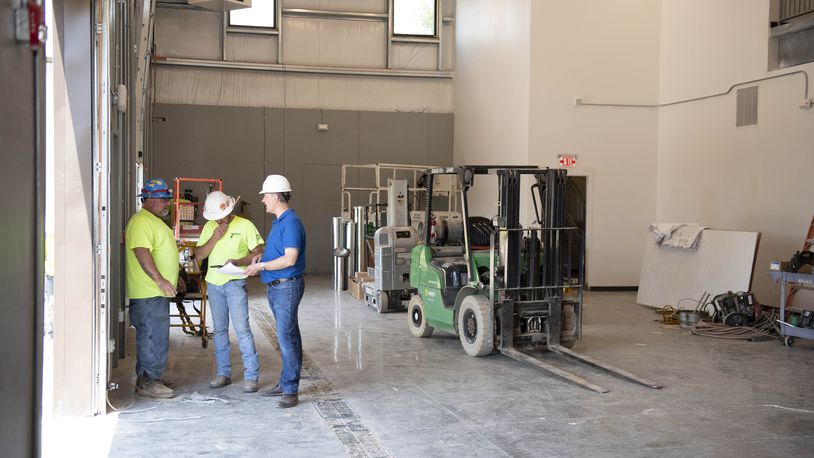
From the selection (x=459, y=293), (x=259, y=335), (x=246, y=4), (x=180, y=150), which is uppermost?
(x=246, y=4)

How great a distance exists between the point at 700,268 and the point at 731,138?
7.96 ft

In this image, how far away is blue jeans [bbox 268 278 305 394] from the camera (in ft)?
20.7

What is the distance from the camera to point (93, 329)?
5.92 metres

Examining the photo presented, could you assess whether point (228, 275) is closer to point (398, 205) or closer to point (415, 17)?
point (398, 205)

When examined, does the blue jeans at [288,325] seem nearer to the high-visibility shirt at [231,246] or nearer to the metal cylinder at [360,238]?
the high-visibility shirt at [231,246]

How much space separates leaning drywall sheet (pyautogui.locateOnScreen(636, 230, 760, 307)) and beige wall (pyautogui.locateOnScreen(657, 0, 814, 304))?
68cm

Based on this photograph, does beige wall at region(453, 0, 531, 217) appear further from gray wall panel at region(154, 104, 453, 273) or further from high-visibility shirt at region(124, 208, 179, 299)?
high-visibility shirt at region(124, 208, 179, 299)

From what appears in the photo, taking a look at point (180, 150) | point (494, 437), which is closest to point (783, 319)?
point (494, 437)

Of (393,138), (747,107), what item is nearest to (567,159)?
(747,107)

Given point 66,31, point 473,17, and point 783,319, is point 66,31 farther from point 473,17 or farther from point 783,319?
point 473,17

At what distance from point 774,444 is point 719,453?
0.54 metres

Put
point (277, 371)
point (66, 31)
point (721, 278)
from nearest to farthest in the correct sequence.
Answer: point (66, 31), point (277, 371), point (721, 278)

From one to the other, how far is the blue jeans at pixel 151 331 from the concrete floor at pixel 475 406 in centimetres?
32

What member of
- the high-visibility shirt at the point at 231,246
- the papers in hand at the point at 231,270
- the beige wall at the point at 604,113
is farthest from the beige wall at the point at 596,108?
the papers in hand at the point at 231,270
